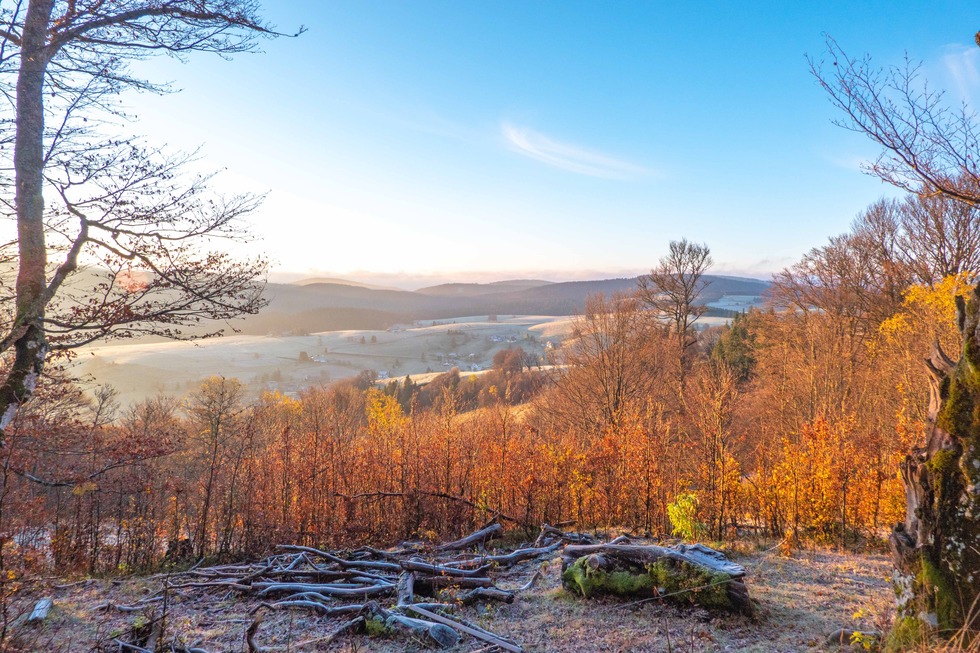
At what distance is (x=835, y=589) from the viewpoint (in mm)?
6578

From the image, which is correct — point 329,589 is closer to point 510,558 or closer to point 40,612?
point 510,558

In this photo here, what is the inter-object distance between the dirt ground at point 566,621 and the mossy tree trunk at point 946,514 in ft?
2.03

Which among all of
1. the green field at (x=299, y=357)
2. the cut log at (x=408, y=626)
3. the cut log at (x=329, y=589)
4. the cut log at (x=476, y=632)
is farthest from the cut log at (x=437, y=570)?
the green field at (x=299, y=357)

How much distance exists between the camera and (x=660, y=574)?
6.00 metres

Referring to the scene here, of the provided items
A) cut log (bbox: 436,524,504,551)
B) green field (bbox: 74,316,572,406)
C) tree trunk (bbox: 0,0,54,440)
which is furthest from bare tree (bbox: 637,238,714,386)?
green field (bbox: 74,316,572,406)

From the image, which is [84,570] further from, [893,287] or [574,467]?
[893,287]

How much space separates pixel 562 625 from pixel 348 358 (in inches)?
3943

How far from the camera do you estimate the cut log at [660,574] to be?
5.66m

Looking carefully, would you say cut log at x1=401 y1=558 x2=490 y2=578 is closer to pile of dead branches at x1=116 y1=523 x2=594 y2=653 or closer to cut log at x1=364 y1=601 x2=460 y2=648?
pile of dead branches at x1=116 y1=523 x2=594 y2=653

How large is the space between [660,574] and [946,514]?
3.16 m

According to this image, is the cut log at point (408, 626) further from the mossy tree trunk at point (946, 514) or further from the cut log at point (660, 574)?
the mossy tree trunk at point (946, 514)

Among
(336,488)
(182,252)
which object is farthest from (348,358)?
(182,252)

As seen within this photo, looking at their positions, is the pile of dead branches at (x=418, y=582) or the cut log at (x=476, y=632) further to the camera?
the pile of dead branches at (x=418, y=582)

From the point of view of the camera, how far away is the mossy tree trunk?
3.77 meters
